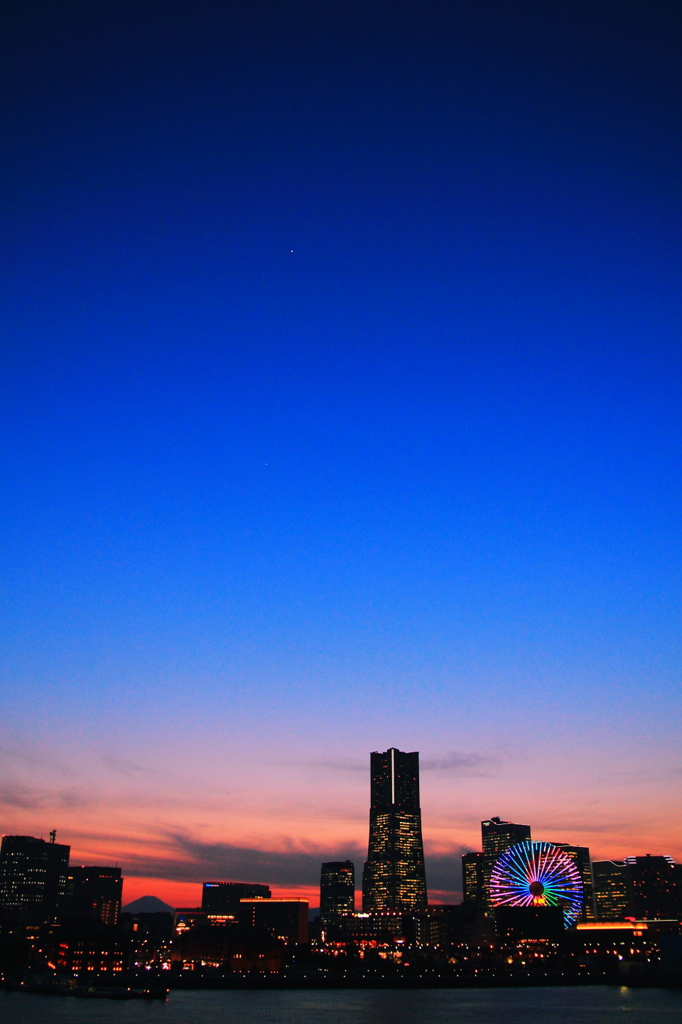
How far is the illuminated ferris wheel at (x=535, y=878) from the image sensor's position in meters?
170

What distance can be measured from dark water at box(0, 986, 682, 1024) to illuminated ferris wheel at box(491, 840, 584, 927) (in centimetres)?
3961

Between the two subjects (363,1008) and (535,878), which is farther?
(535,878)

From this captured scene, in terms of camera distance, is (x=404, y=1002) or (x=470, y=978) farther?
(x=470, y=978)

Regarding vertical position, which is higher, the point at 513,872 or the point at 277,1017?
the point at 513,872

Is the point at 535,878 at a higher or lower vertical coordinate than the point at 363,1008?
higher

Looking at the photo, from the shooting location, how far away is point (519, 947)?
178125mm

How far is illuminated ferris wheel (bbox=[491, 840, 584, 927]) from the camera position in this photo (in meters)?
170

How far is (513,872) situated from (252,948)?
5384cm

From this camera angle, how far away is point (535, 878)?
171 m

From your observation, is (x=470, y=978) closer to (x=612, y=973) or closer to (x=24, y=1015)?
(x=612, y=973)

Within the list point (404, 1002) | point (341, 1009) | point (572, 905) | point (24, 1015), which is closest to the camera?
point (24, 1015)

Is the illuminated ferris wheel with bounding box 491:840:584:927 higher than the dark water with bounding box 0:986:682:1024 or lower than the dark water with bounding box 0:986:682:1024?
higher

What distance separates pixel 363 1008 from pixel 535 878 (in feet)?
274

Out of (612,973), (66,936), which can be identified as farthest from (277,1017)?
(612,973)
